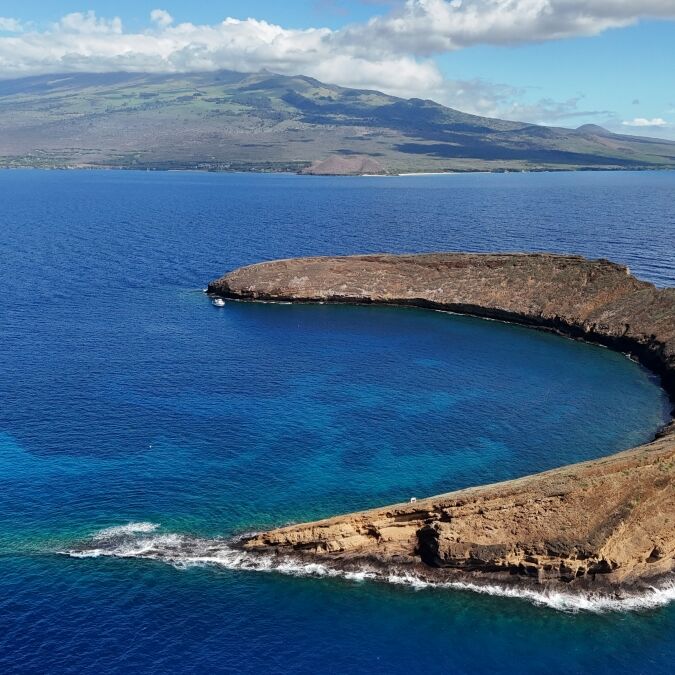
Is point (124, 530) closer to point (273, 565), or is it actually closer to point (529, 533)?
point (273, 565)

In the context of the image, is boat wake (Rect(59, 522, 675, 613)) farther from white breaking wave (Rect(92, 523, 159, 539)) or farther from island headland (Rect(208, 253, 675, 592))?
island headland (Rect(208, 253, 675, 592))

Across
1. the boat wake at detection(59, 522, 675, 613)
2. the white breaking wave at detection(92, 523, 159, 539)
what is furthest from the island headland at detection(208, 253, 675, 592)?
the white breaking wave at detection(92, 523, 159, 539)

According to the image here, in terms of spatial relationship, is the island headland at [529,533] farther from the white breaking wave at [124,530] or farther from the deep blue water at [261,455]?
the white breaking wave at [124,530]

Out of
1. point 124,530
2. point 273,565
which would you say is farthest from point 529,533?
point 124,530

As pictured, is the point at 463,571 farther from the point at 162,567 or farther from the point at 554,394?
the point at 554,394

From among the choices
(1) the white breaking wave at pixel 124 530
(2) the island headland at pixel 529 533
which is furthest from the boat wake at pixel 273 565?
(2) the island headland at pixel 529 533

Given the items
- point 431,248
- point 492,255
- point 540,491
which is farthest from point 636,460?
point 431,248
